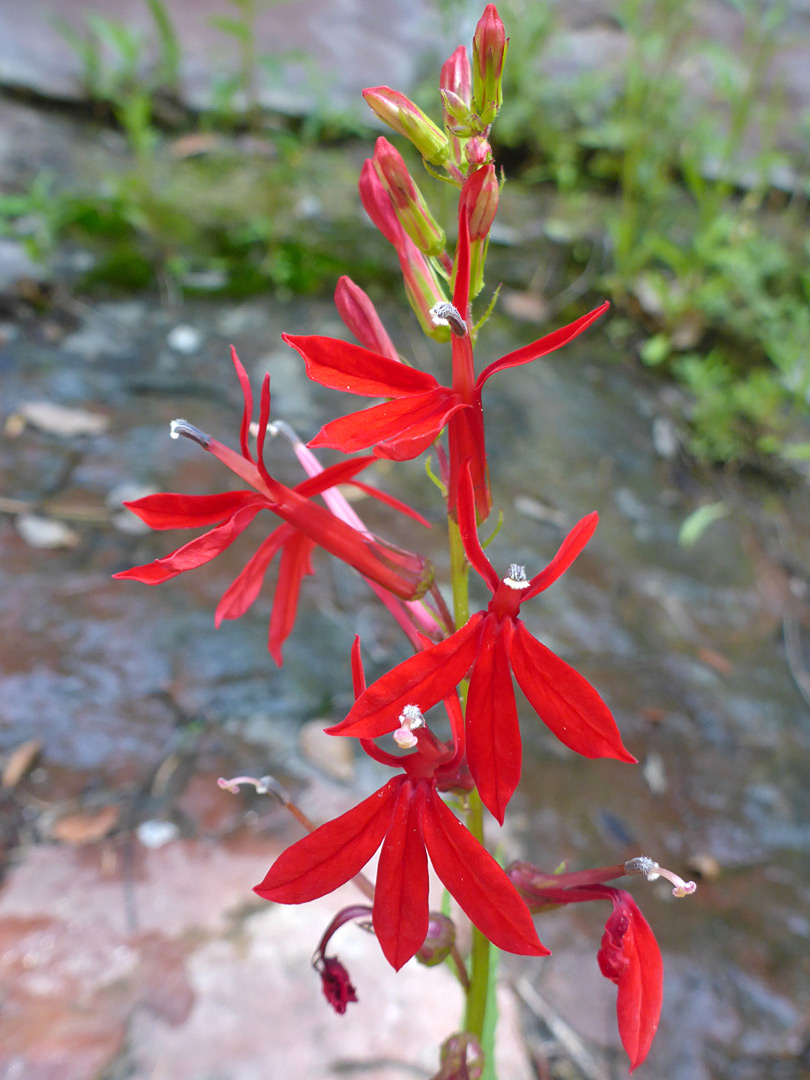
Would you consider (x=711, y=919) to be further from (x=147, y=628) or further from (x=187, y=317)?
(x=187, y=317)

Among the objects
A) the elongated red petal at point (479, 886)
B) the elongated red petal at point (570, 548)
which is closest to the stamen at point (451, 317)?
the elongated red petal at point (570, 548)

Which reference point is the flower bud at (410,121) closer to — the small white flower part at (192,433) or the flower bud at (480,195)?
the flower bud at (480,195)

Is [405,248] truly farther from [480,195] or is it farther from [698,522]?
[698,522]

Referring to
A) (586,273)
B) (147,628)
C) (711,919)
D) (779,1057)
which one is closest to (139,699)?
(147,628)

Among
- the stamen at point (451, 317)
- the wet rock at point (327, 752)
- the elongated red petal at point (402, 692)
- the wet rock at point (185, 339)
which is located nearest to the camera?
the elongated red petal at point (402, 692)

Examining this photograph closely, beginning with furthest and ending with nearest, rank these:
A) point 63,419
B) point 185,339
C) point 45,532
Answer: point 185,339
point 63,419
point 45,532

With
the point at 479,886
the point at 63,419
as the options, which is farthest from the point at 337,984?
the point at 63,419

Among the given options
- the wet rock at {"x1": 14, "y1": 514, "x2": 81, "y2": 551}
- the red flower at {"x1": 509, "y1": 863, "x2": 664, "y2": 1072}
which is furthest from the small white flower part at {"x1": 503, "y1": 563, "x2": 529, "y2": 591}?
the wet rock at {"x1": 14, "y1": 514, "x2": 81, "y2": 551}
